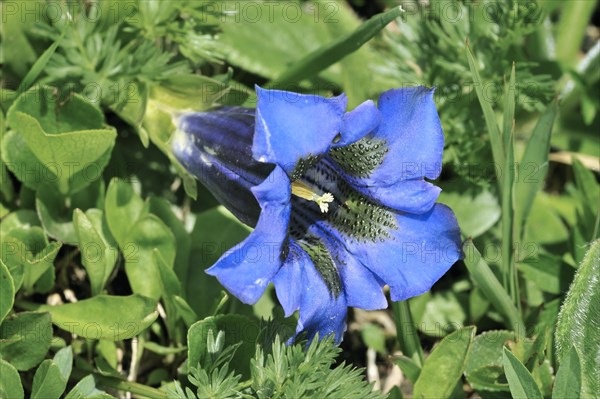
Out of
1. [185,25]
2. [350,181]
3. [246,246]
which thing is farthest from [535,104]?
[246,246]

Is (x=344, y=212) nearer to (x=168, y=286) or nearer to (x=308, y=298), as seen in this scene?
(x=308, y=298)

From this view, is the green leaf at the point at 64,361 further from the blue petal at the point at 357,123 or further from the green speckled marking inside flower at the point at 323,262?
the blue petal at the point at 357,123

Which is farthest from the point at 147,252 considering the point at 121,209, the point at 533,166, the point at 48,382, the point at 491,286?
the point at 533,166

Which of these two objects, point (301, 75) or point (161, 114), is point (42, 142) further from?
point (301, 75)

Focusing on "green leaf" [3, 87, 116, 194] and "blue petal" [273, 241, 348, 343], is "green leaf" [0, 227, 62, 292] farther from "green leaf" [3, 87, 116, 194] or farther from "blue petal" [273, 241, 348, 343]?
"blue petal" [273, 241, 348, 343]

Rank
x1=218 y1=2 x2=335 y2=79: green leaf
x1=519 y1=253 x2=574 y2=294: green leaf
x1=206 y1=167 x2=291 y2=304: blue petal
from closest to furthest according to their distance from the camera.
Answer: x1=206 y1=167 x2=291 y2=304: blue petal → x1=519 y1=253 x2=574 y2=294: green leaf → x1=218 y1=2 x2=335 y2=79: green leaf

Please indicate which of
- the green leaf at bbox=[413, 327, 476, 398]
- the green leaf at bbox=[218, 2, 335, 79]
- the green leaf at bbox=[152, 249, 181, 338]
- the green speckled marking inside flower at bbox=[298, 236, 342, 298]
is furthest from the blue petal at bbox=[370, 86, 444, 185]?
the green leaf at bbox=[218, 2, 335, 79]
